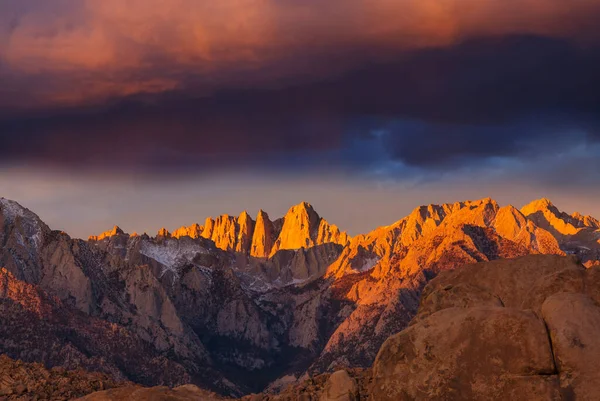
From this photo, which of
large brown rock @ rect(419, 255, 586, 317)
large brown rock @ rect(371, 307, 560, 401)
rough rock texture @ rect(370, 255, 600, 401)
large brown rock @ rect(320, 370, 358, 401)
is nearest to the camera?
rough rock texture @ rect(370, 255, 600, 401)

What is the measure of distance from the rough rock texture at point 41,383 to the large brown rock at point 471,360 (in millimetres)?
46766

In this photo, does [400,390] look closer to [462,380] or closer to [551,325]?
[462,380]

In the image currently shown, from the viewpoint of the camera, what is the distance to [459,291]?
40938 millimetres

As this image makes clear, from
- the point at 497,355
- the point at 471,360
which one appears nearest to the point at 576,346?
the point at 497,355

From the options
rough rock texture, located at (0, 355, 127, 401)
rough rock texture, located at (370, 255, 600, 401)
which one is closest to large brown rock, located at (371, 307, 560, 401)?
rough rock texture, located at (370, 255, 600, 401)

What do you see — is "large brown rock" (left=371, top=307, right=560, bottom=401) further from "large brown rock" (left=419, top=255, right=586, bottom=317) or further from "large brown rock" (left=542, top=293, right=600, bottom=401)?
"large brown rock" (left=419, top=255, right=586, bottom=317)

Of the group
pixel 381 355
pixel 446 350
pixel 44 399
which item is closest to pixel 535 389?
pixel 446 350

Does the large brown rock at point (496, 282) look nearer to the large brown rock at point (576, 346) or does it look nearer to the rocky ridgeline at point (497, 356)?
the large brown rock at point (576, 346)

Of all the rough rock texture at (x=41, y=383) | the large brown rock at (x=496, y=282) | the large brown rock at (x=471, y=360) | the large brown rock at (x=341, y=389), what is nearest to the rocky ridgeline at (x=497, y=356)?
the large brown rock at (x=471, y=360)

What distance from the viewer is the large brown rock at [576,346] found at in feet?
88.7

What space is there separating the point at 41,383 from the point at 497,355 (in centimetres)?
5402

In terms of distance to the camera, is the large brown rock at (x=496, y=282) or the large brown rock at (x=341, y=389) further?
the large brown rock at (x=341, y=389)

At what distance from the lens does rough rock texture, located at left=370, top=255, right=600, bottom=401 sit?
27.4 metres

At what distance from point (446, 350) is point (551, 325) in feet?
11.0
